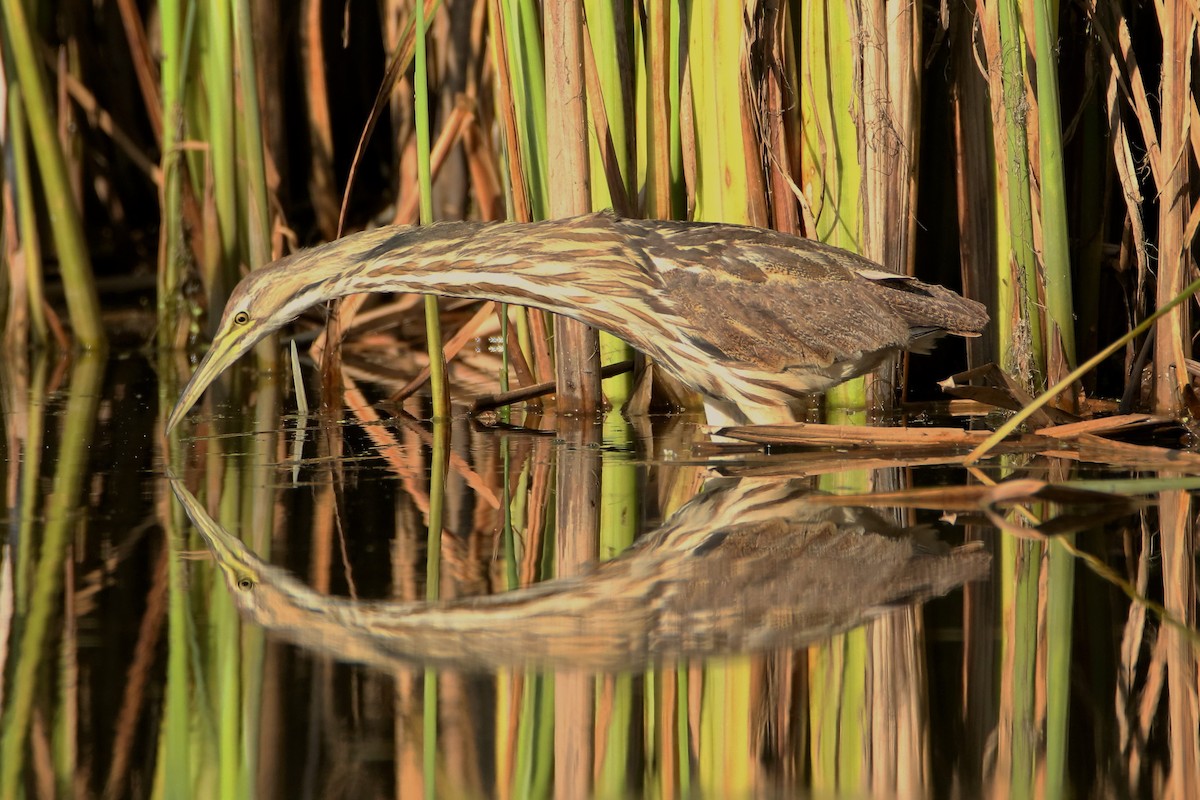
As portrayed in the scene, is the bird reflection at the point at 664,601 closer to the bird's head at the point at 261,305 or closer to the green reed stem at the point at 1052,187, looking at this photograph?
the bird's head at the point at 261,305

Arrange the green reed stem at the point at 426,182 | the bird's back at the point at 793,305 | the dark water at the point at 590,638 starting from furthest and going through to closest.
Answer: the bird's back at the point at 793,305 → the green reed stem at the point at 426,182 → the dark water at the point at 590,638

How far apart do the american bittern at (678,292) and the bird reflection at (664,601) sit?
1061 millimetres

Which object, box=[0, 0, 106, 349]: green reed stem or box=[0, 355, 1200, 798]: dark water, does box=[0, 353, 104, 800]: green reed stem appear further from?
box=[0, 0, 106, 349]: green reed stem

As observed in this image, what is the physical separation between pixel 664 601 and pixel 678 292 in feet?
5.53

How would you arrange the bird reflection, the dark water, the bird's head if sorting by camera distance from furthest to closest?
1. the bird's head
2. the bird reflection
3. the dark water

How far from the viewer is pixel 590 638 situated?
2330 millimetres

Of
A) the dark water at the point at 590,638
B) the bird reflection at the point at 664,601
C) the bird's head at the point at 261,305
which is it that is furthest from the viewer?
the bird's head at the point at 261,305

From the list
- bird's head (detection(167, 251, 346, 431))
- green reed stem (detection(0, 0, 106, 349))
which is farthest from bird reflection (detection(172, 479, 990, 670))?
green reed stem (detection(0, 0, 106, 349))

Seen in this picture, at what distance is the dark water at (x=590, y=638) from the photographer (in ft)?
6.26

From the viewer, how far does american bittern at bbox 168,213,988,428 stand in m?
4.05

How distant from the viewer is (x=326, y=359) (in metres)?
5.11

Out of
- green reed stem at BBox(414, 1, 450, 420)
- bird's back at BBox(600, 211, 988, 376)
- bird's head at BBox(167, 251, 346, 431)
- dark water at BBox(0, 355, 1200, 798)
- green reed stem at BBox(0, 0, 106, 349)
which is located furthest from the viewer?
green reed stem at BBox(0, 0, 106, 349)

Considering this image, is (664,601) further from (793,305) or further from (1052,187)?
(1052,187)

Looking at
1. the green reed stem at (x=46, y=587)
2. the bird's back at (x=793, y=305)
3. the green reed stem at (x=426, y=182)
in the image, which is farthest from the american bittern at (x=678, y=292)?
the green reed stem at (x=46, y=587)
